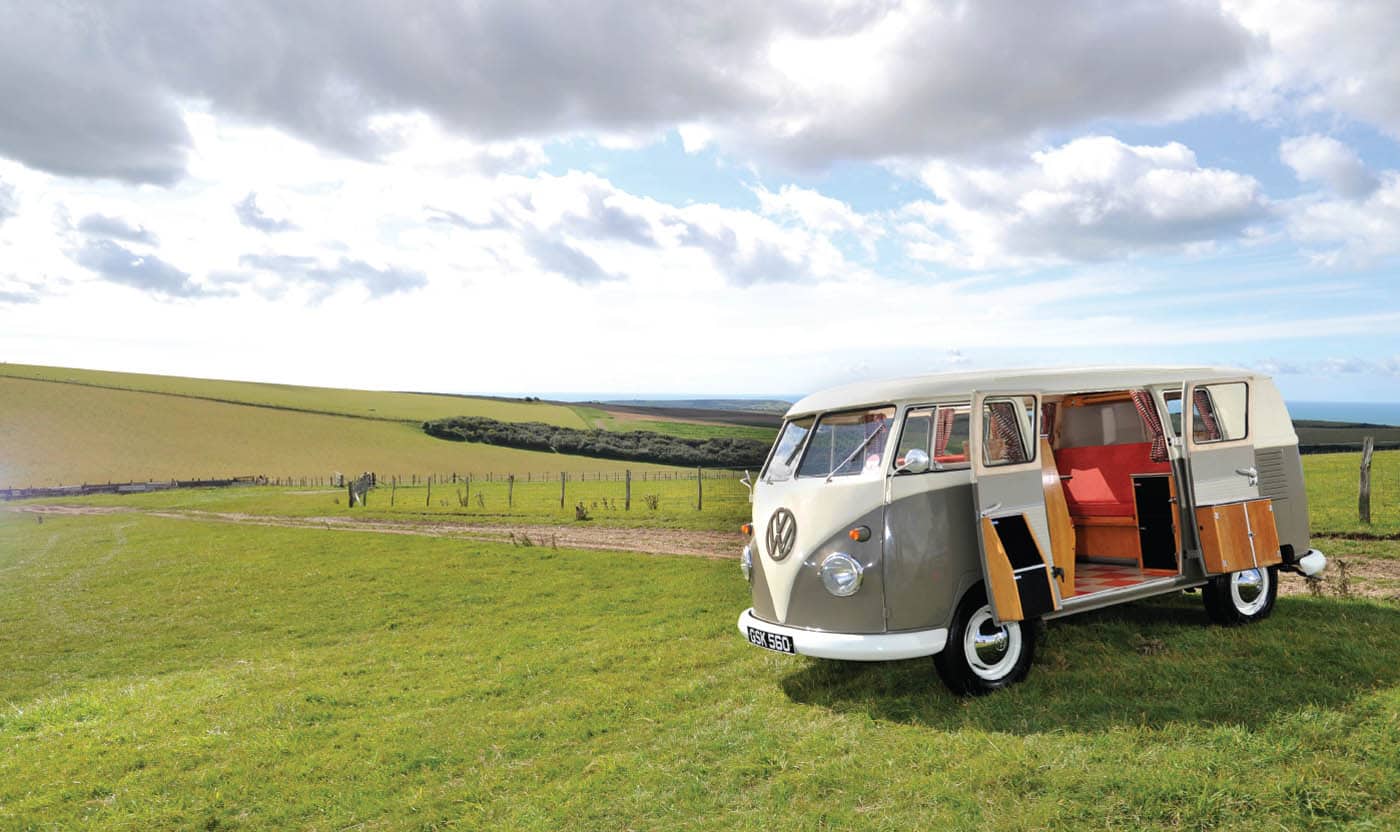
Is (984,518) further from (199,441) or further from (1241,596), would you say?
(199,441)

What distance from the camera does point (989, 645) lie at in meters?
8.28

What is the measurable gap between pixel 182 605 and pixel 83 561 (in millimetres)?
12638

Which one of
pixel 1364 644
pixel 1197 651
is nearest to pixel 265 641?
pixel 1197 651

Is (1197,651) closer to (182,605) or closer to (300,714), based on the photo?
(300,714)

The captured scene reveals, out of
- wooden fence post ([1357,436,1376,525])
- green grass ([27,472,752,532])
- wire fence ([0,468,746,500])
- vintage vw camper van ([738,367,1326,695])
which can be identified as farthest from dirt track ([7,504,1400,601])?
wire fence ([0,468,746,500])

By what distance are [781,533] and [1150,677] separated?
380 centimetres

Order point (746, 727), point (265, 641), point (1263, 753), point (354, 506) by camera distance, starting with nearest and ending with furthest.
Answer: point (1263, 753), point (746, 727), point (265, 641), point (354, 506)

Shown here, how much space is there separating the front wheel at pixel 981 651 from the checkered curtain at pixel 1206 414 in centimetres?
389

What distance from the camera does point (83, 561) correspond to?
96.1 feet

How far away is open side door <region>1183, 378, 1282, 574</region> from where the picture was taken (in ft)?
32.3

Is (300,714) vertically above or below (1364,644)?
below

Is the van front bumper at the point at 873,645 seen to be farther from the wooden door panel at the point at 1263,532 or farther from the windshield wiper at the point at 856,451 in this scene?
the wooden door panel at the point at 1263,532

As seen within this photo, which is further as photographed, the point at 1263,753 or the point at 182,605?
the point at 182,605

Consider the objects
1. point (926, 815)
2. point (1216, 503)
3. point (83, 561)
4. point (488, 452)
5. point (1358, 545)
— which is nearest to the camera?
point (926, 815)
